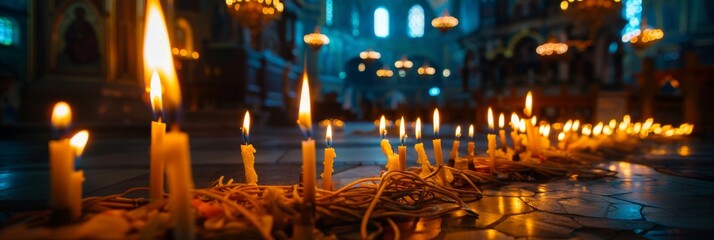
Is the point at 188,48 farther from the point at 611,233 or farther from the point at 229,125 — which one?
the point at 611,233

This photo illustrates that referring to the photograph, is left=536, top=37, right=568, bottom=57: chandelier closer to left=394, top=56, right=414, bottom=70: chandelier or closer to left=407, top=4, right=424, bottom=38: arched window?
left=394, top=56, right=414, bottom=70: chandelier

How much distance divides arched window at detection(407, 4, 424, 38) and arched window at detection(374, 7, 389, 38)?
2.26 meters

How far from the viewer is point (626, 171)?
10.9 feet

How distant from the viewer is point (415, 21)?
3812cm

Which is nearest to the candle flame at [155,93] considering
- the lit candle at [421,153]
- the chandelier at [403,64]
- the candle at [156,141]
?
the candle at [156,141]

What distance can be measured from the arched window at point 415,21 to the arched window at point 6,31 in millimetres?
31493

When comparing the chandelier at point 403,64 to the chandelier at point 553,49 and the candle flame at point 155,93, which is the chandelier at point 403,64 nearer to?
the chandelier at point 553,49

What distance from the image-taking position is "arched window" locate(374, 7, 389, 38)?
1516 inches

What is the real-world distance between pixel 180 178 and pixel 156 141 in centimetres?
66

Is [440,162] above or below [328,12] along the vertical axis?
below

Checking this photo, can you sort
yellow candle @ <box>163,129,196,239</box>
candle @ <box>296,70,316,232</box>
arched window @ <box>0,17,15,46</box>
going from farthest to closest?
arched window @ <box>0,17,15,46</box> → candle @ <box>296,70,316,232</box> → yellow candle @ <box>163,129,196,239</box>

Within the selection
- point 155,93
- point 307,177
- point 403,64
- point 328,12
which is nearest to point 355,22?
point 328,12

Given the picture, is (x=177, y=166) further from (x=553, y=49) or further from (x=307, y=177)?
(x=553, y=49)

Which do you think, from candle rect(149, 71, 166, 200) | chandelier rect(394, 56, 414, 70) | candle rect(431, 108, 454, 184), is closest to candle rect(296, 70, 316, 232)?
candle rect(149, 71, 166, 200)
